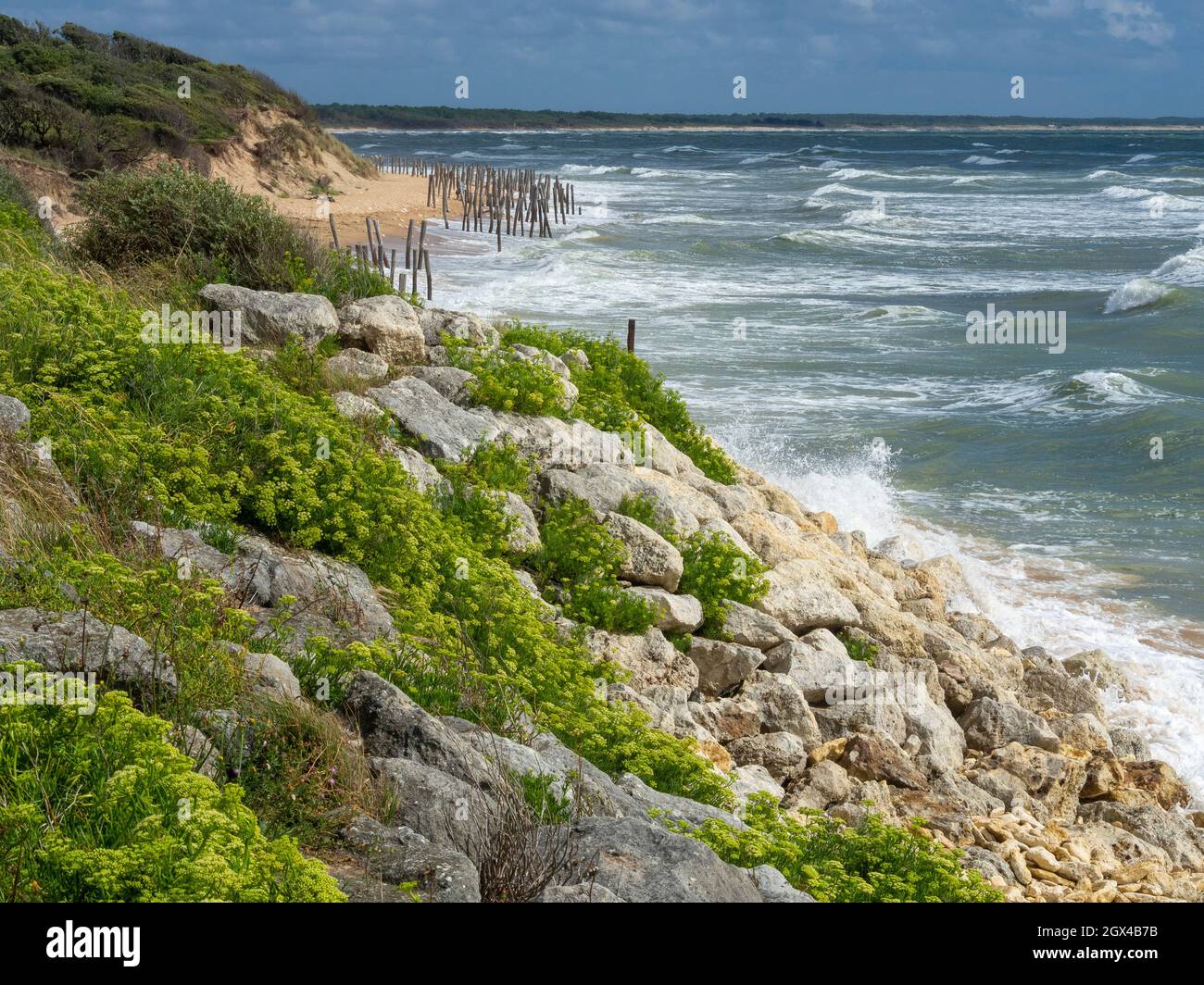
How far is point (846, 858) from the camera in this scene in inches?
231

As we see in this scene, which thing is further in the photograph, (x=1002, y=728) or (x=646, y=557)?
(x=1002, y=728)

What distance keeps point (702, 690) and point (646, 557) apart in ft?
3.55

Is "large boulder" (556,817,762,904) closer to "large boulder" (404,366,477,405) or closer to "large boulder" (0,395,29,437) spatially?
"large boulder" (0,395,29,437)

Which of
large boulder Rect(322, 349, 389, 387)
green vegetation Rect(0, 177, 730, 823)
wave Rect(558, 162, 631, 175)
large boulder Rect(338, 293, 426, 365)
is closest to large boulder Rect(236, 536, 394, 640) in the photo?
green vegetation Rect(0, 177, 730, 823)

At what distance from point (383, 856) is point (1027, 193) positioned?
221ft

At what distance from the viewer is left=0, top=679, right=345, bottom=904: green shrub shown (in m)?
3.58

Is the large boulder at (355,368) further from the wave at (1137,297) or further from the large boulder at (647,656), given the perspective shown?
the wave at (1137,297)

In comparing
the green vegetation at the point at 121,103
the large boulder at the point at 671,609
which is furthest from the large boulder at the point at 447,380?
the green vegetation at the point at 121,103

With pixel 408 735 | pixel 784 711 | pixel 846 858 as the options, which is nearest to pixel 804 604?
pixel 784 711

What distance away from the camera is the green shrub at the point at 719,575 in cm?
914

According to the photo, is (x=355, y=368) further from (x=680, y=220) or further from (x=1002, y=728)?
(x=680, y=220)

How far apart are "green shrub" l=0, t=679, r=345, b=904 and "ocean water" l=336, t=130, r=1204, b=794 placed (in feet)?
26.0

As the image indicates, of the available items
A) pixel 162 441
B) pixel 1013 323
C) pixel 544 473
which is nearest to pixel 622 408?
pixel 544 473

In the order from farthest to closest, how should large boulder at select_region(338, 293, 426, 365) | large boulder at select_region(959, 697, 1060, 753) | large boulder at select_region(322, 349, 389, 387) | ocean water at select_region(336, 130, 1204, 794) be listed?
1. ocean water at select_region(336, 130, 1204, 794)
2. large boulder at select_region(338, 293, 426, 365)
3. large boulder at select_region(322, 349, 389, 387)
4. large boulder at select_region(959, 697, 1060, 753)
